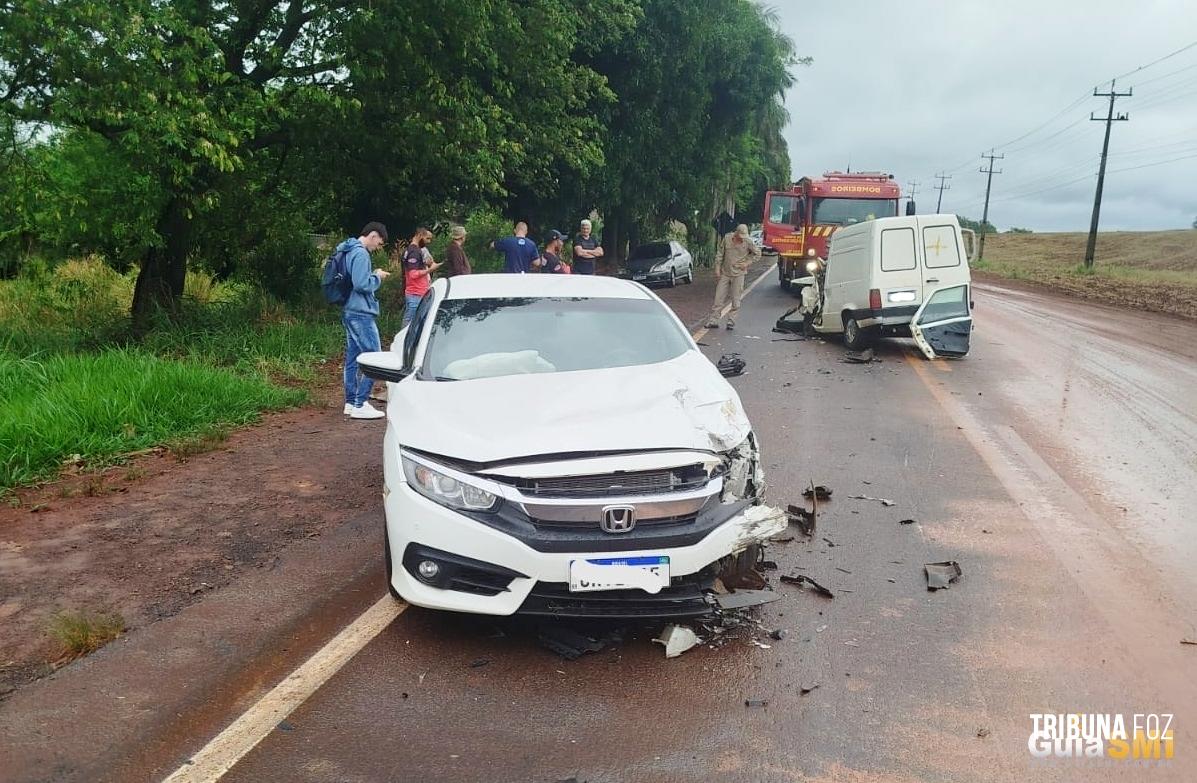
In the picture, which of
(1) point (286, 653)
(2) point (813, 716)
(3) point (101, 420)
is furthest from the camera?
(3) point (101, 420)

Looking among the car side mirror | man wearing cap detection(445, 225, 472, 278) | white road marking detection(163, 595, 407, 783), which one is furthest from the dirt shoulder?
man wearing cap detection(445, 225, 472, 278)

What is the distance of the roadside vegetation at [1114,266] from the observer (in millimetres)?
28203

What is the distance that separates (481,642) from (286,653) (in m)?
0.85

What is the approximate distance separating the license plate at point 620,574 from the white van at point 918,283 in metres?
10.4

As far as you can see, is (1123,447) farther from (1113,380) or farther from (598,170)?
(598,170)

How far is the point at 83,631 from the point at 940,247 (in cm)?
1220

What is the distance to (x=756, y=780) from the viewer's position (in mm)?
2994

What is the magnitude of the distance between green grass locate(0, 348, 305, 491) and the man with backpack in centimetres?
92

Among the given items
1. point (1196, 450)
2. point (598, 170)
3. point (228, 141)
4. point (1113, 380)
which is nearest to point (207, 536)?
point (228, 141)

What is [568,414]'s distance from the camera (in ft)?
13.4

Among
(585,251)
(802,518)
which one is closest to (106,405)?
(802,518)

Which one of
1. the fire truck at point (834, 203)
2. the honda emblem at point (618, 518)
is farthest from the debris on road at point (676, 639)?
the fire truck at point (834, 203)

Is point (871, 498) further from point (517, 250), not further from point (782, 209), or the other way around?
point (782, 209)

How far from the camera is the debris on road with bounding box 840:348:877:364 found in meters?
12.7
